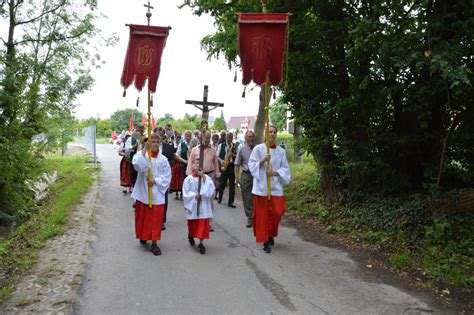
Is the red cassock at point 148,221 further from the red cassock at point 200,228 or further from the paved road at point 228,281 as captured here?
the red cassock at point 200,228

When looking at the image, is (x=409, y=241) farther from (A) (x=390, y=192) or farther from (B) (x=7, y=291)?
(B) (x=7, y=291)

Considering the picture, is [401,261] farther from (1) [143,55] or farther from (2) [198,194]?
(1) [143,55]

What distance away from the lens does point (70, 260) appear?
20.7 feet

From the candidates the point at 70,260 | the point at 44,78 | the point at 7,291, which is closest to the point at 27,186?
the point at 44,78

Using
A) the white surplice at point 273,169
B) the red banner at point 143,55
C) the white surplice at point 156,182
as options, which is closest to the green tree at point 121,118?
the red banner at point 143,55

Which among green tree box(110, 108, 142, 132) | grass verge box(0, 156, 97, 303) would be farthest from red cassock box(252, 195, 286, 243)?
green tree box(110, 108, 142, 132)

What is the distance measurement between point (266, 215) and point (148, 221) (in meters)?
1.91

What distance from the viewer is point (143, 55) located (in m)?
6.91

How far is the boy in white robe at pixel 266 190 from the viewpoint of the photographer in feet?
23.0

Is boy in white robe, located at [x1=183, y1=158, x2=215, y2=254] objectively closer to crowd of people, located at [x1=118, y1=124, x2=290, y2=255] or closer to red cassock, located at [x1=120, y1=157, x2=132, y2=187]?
crowd of people, located at [x1=118, y1=124, x2=290, y2=255]

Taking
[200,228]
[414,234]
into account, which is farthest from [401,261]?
[200,228]

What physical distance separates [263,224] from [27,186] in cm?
911

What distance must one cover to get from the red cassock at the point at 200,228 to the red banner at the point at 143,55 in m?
2.37

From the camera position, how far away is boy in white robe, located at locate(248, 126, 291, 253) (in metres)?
7.01
